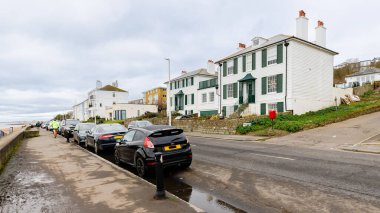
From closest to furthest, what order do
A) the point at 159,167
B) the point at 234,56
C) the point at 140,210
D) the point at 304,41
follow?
the point at 140,210 < the point at 159,167 < the point at 304,41 < the point at 234,56

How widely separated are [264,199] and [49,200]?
4.79m

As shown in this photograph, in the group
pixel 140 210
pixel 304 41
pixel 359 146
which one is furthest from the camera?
pixel 304 41

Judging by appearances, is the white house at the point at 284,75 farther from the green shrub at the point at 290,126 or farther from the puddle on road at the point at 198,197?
the puddle on road at the point at 198,197

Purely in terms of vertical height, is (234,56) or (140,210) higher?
(234,56)

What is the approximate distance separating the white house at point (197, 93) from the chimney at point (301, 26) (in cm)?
1397

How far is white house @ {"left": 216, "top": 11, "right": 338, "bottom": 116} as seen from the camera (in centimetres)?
2520

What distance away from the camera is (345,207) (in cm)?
471

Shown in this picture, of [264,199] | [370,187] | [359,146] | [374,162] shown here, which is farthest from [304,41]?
[264,199]

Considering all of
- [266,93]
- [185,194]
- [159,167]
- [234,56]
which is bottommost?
[185,194]

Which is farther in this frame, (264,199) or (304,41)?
(304,41)

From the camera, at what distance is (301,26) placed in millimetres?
27656

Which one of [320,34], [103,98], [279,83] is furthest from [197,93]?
[103,98]

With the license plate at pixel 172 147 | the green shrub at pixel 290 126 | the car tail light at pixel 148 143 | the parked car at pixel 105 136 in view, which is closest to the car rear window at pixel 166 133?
the car tail light at pixel 148 143

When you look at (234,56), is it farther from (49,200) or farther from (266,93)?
(49,200)
